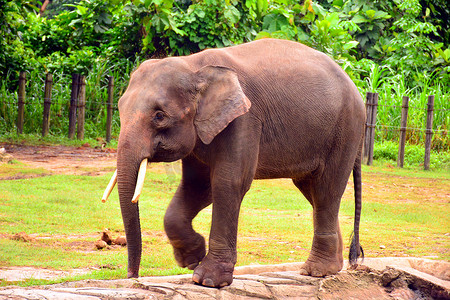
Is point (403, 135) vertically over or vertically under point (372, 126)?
under

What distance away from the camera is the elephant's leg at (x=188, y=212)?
461cm

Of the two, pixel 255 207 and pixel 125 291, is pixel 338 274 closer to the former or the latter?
pixel 125 291

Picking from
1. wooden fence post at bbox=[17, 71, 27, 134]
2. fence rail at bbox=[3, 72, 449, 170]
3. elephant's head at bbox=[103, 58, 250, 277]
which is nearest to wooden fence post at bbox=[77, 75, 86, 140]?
fence rail at bbox=[3, 72, 449, 170]

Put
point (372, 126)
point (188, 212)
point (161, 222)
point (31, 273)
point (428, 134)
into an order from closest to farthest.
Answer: point (188, 212) < point (31, 273) < point (161, 222) < point (428, 134) < point (372, 126)

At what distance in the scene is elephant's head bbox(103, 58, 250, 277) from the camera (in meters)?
3.94

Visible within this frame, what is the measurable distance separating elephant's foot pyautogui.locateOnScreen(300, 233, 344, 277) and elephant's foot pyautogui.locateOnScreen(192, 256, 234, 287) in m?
0.95

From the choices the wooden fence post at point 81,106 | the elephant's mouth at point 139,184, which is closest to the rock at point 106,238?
the elephant's mouth at point 139,184

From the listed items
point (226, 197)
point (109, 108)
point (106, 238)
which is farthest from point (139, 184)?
point (109, 108)

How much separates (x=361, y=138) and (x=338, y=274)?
1.14 metres

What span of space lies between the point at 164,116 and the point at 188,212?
890 mm

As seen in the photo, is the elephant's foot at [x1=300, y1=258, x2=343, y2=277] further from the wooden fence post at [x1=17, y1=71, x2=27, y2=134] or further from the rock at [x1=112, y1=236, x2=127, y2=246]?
the wooden fence post at [x1=17, y1=71, x2=27, y2=134]

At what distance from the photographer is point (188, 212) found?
465 cm

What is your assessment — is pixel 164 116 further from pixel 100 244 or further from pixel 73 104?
pixel 73 104

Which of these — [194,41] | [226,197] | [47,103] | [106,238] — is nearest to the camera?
[226,197]
